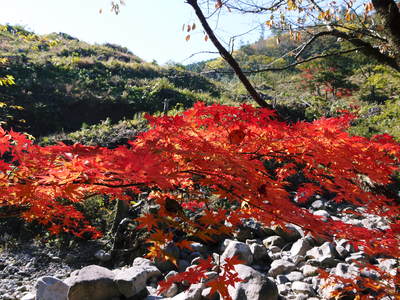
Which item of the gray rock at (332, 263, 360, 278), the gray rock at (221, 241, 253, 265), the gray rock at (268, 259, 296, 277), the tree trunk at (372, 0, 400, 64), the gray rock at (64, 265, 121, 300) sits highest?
the tree trunk at (372, 0, 400, 64)

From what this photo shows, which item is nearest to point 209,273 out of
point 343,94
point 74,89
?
point 74,89

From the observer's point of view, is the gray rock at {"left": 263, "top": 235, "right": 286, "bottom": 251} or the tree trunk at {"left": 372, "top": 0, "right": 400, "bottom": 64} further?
the gray rock at {"left": 263, "top": 235, "right": 286, "bottom": 251}

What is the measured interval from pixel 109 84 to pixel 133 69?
4141 mm

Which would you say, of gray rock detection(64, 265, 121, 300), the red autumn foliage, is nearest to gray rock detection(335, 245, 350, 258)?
the red autumn foliage

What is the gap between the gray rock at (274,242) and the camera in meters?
5.14

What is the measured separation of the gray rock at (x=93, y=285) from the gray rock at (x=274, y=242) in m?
2.72

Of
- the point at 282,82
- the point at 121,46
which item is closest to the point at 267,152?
the point at 282,82

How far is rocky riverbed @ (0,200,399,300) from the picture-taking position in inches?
141

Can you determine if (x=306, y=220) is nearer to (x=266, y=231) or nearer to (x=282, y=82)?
(x=266, y=231)

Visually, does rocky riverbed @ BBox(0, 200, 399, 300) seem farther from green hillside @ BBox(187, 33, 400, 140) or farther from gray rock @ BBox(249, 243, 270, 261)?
green hillside @ BBox(187, 33, 400, 140)

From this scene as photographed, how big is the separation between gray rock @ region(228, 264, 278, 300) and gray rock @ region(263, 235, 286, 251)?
169 cm

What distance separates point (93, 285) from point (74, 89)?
12494 mm

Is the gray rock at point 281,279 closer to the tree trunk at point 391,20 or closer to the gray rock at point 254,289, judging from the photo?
the gray rock at point 254,289

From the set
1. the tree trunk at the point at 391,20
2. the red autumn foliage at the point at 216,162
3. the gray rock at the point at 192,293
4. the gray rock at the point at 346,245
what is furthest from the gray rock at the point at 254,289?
the tree trunk at the point at 391,20
